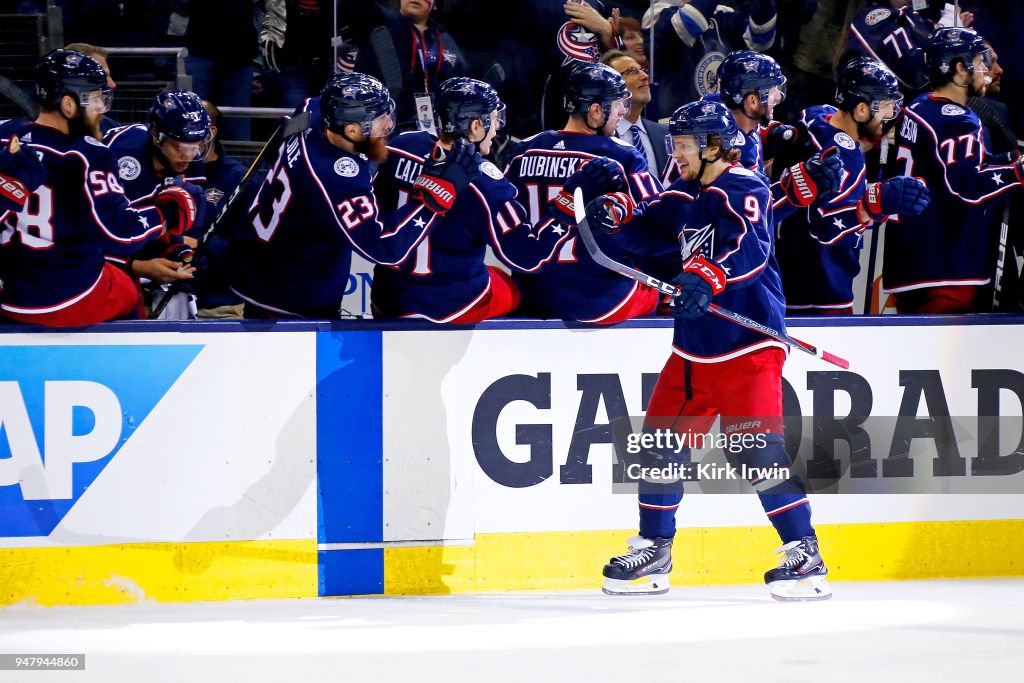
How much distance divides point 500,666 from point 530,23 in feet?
11.4

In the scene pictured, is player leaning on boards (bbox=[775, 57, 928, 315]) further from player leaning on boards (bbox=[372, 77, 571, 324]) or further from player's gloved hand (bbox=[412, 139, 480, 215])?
player's gloved hand (bbox=[412, 139, 480, 215])

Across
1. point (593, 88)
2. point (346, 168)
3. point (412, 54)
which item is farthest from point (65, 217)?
point (412, 54)

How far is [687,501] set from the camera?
5.27 meters

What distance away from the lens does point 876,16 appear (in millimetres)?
6848

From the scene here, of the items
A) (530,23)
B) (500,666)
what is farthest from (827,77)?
(500,666)

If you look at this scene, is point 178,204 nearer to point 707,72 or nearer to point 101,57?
point 101,57

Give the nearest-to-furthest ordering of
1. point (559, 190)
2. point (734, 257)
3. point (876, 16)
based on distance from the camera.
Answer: point (734, 257), point (559, 190), point (876, 16)

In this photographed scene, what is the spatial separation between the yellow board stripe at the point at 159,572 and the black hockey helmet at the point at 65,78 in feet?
4.83

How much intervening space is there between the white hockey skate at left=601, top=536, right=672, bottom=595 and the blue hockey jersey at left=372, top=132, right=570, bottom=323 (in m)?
1.00

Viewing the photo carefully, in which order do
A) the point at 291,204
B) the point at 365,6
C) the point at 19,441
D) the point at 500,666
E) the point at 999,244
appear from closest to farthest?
the point at 500,666 < the point at 19,441 < the point at 291,204 < the point at 999,244 < the point at 365,6

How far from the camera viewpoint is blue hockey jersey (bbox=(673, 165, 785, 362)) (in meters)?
4.74

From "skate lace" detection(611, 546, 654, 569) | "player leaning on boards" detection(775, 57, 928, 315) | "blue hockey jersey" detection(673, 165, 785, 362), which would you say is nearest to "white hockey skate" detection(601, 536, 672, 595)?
"skate lace" detection(611, 546, 654, 569)

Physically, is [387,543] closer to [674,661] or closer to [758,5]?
[674,661]

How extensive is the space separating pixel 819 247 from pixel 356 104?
188 cm
